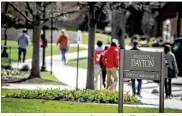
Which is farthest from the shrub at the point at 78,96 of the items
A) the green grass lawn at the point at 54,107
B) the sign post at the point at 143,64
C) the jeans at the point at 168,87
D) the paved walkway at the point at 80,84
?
the sign post at the point at 143,64

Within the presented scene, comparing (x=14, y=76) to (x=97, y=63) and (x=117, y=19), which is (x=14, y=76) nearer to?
(x=97, y=63)

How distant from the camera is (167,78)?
1470cm

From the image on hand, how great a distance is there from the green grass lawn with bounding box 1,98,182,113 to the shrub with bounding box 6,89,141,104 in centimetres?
51

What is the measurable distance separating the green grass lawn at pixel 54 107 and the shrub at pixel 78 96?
511 mm

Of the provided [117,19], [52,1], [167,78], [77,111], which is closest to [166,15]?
[117,19]

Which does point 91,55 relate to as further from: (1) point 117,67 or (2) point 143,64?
(2) point 143,64

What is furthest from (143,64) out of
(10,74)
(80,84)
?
(10,74)

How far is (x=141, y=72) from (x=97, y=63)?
695 cm

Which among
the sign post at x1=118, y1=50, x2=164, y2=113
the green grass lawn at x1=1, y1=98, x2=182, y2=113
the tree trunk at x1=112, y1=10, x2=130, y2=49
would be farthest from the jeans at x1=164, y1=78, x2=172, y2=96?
the tree trunk at x1=112, y1=10, x2=130, y2=49

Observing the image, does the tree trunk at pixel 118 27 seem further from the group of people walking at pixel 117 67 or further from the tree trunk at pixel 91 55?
the group of people walking at pixel 117 67

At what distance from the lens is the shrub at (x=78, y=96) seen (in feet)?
41.0

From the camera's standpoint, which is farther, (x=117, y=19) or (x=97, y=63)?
(x=117, y=19)

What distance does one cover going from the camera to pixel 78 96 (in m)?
12.6

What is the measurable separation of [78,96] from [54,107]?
4.76 ft
